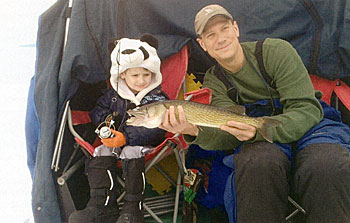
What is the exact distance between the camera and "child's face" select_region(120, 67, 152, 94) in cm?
141

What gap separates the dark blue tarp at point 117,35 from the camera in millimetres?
1413

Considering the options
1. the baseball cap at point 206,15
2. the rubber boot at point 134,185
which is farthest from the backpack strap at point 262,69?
the rubber boot at point 134,185

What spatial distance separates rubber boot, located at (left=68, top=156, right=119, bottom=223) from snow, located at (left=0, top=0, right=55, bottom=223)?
0.41 m

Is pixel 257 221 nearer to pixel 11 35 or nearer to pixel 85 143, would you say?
pixel 85 143

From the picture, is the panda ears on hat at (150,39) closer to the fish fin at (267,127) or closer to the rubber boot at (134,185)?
the rubber boot at (134,185)

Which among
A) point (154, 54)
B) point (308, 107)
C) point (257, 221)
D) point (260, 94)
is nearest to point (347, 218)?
point (257, 221)

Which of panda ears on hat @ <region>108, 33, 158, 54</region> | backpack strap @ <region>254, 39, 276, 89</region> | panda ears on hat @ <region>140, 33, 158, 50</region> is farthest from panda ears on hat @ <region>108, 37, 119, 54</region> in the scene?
backpack strap @ <region>254, 39, 276, 89</region>

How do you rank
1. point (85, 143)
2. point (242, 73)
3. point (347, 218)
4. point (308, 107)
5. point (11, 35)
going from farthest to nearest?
point (11, 35) → point (85, 143) → point (242, 73) → point (308, 107) → point (347, 218)

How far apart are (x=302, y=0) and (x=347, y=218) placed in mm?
926

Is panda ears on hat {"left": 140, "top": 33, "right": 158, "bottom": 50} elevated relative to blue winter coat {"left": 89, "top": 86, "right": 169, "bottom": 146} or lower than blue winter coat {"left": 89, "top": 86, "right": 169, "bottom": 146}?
elevated

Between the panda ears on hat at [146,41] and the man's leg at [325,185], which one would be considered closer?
the man's leg at [325,185]

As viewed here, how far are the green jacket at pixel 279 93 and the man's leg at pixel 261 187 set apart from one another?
9cm

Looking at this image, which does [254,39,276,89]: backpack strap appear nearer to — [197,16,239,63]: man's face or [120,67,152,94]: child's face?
[197,16,239,63]: man's face

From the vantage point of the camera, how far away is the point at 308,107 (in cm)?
117
